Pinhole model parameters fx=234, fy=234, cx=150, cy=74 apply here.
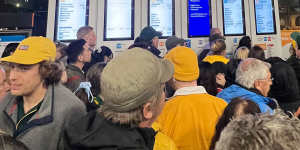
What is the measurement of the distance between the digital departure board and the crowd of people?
107 inches

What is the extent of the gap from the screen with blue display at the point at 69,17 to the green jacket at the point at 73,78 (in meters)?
3.32

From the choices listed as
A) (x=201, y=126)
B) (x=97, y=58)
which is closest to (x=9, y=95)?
Answer: (x=201, y=126)

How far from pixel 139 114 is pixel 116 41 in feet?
14.8

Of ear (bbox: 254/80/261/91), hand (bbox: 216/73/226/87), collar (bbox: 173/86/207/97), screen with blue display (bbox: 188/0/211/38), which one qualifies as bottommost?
collar (bbox: 173/86/207/97)

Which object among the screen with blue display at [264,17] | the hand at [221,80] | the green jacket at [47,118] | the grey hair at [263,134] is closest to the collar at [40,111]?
the green jacket at [47,118]

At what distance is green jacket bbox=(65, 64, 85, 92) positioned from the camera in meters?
2.23

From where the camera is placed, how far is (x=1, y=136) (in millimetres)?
759

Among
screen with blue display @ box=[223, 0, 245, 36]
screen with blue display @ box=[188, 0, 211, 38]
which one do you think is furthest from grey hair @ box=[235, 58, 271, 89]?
screen with blue display @ box=[223, 0, 245, 36]

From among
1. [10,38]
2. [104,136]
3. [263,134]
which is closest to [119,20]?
[10,38]

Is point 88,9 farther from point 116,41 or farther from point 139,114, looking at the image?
point 139,114

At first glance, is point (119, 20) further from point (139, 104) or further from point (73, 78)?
point (139, 104)

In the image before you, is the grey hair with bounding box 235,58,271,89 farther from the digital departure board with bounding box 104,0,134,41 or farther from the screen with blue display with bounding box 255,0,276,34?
the screen with blue display with bounding box 255,0,276,34

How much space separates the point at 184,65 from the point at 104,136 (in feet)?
3.71

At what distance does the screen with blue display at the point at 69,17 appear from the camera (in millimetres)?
5434
